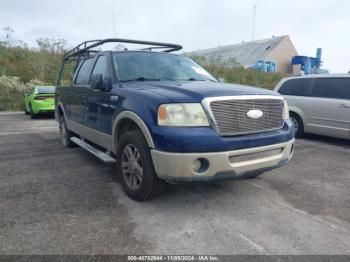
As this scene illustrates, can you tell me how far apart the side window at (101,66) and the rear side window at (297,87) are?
5.29 meters

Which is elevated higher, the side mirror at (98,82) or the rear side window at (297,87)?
the side mirror at (98,82)

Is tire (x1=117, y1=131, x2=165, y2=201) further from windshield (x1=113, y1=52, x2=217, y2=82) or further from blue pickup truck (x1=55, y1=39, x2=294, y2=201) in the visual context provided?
windshield (x1=113, y1=52, x2=217, y2=82)

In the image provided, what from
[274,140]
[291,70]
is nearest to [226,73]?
[291,70]

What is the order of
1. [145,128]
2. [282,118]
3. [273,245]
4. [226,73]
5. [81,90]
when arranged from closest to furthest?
[273,245] → [145,128] → [282,118] → [81,90] → [226,73]

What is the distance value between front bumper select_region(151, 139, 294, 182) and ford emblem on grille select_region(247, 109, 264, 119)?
35 cm

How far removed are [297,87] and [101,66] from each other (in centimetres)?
538

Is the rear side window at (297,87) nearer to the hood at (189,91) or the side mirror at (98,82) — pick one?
the hood at (189,91)

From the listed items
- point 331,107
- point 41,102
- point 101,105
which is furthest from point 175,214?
point 41,102

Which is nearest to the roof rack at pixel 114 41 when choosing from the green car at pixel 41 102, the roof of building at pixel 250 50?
the green car at pixel 41 102

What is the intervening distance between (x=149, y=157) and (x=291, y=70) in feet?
142

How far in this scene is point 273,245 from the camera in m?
2.71

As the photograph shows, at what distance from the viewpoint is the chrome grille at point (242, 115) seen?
3172 mm

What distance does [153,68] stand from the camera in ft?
14.7

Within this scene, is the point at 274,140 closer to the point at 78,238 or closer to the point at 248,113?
the point at 248,113
